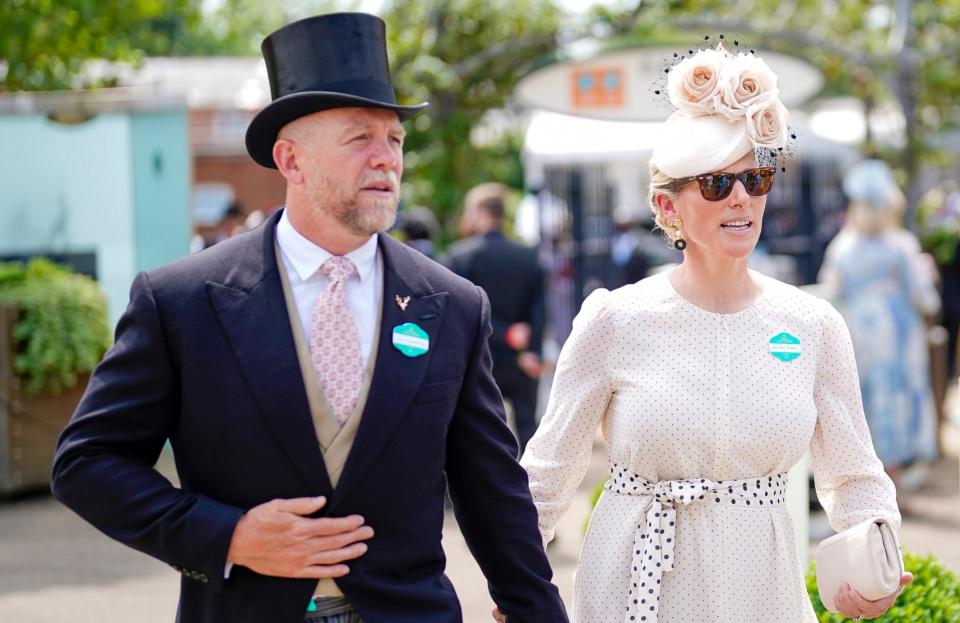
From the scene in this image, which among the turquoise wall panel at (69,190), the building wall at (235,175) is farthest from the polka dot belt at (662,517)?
the building wall at (235,175)

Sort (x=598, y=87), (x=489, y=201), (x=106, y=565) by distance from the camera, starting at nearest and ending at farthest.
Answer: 1. (x=106, y=565)
2. (x=489, y=201)
3. (x=598, y=87)

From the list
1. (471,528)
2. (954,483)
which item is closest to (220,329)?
(471,528)

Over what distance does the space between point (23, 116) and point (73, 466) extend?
8.09 m

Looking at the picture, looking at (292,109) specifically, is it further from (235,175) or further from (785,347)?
(235,175)

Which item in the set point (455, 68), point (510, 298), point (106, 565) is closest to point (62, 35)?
point (455, 68)

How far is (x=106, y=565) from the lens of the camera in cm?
749

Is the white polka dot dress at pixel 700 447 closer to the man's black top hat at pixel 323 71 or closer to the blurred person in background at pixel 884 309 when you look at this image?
the man's black top hat at pixel 323 71

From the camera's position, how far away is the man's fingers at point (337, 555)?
2701 mm

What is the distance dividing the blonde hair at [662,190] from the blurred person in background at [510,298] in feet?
16.7

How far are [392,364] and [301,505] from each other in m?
0.35

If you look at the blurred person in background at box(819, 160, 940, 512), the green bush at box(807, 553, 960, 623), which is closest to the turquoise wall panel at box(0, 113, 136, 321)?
the blurred person in background at box(819, 160, 940, 512)

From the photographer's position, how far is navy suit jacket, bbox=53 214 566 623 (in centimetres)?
269

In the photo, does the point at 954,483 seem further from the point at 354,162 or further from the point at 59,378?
the point at 354,162

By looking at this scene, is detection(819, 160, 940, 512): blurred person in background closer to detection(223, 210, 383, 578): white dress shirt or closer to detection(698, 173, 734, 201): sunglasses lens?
detection(698, 173, 734, 201): sunglasses lens
